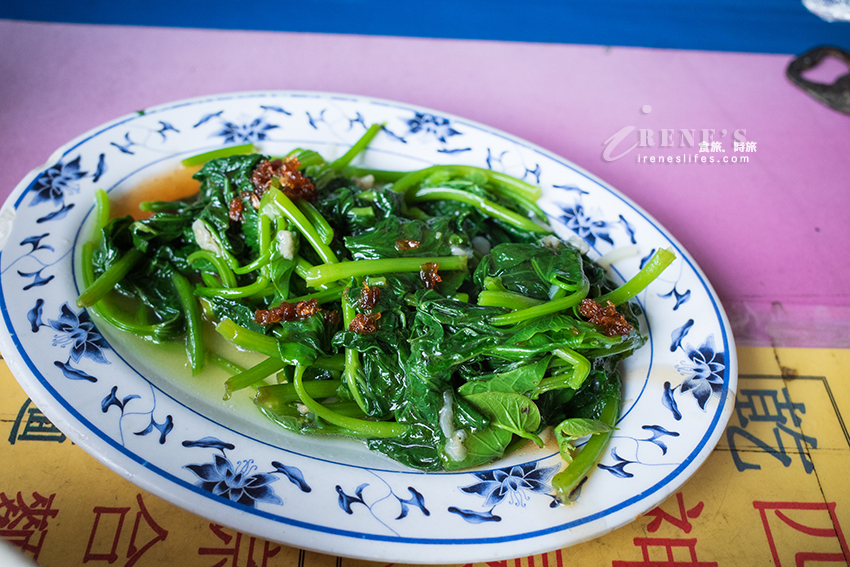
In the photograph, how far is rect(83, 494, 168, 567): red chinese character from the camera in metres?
1.88

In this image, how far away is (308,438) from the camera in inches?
88.5

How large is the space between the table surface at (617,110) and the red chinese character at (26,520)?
189cm

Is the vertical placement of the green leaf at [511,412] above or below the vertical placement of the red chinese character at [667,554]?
above

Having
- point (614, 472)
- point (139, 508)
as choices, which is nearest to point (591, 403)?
point (614, 472)

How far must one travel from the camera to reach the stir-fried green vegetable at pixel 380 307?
6.96 feet

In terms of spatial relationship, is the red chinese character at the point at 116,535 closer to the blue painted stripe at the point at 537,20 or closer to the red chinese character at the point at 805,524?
the red chinese character at the point at 805,524

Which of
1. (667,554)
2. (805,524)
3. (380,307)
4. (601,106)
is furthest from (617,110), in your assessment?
(667,554)

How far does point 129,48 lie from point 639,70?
12.8 feet

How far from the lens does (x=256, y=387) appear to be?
7.83 feet

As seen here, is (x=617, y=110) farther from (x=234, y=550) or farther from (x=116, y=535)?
(x=116, y=535)

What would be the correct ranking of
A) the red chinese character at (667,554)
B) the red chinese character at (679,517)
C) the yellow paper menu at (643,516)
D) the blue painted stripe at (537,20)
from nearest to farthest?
the yellow paper menu at (643,516), the red chinese character at (667,554), the red chinese character at (679,517), the blue painted stripe at (537,20)

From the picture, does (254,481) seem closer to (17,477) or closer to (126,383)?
(126,383)

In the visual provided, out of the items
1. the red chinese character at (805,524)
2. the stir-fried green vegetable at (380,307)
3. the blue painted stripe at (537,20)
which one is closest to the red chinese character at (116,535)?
the stir-fried green vegetable at (380,307)

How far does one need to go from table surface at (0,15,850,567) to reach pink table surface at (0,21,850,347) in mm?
12
